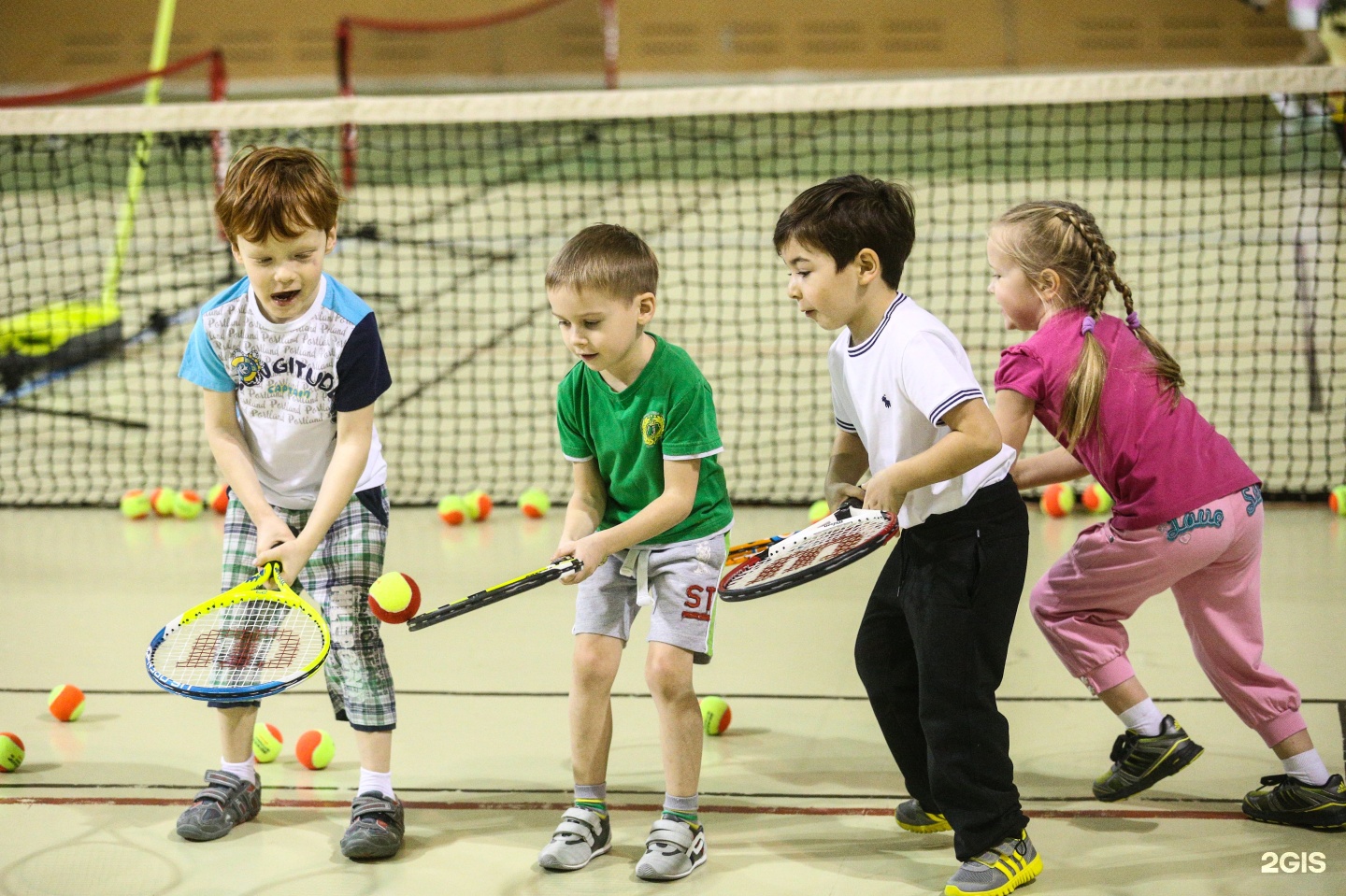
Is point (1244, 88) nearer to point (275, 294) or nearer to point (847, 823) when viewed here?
point (847, 823)

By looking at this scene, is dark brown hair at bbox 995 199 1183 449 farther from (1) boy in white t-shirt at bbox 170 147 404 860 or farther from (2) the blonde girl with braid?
(1) boy in white t-shirt at bbox 170 147 404 860

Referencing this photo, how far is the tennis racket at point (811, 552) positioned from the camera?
2350 millimetres

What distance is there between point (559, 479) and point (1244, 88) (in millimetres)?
2949

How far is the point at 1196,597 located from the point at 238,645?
188 cm

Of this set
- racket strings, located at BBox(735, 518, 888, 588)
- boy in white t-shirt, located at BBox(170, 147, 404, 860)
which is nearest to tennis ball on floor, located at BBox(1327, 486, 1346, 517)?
racket strings, located at BBox(735, 518, 888, 588)

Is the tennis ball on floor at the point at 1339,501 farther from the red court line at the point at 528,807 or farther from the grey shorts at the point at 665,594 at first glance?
the grey shorts at the point at 665,594

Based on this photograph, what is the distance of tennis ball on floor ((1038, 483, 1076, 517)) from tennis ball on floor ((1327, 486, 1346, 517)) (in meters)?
0.90

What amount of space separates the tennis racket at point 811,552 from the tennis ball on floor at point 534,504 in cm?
272

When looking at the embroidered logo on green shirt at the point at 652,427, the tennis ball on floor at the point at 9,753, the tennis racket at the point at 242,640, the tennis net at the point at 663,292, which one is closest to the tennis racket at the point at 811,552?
the embroidered logo on green shirt at the point at 652,427

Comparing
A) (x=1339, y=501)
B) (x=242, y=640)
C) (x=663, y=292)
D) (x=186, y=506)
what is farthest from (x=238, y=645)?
(x=663, y=292)

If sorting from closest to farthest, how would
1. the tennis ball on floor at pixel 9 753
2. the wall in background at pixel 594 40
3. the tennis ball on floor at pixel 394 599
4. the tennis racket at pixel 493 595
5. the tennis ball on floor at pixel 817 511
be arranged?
1. the tennis racket at pixel 493 595
2. the tennis ball on floor at pixel 394 599
3. the tennis ball on floor at pixel 9 753
4. the tennis ball on floor at pixel 817 511
5. the wall in background at pixel 594 40

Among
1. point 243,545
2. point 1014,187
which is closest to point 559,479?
point 243,545

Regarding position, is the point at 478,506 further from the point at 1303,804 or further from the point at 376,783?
the point at 1303,804

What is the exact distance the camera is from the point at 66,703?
3.37 m
